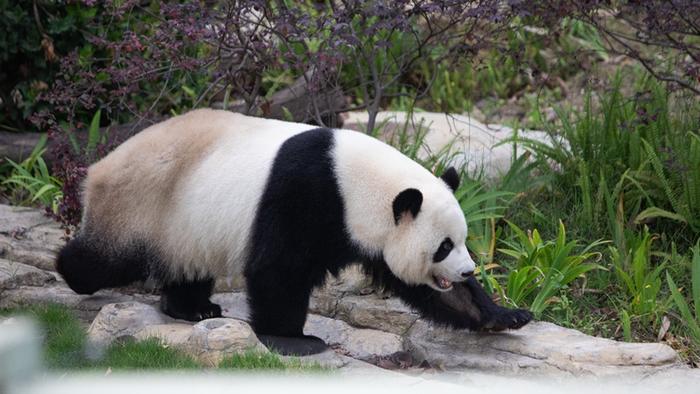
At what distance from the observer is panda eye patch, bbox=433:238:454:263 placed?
4805 millimetres

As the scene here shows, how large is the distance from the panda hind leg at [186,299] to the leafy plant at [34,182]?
1.63 metres

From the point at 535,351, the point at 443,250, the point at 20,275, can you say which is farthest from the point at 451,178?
the point at 20,275

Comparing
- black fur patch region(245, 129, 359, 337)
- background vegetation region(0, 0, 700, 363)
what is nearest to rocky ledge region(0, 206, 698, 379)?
black fur patch region(245, 129, 359, 337)

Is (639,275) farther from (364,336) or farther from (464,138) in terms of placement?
(464,138)

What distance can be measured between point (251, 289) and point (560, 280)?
1808mm

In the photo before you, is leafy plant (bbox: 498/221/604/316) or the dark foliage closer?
leafy plant (bbox: 498/221/604/316)

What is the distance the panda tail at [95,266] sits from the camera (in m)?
5.38

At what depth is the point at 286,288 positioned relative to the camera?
4957 mm

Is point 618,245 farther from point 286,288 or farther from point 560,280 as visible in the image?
point 286,288

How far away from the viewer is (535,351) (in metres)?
5.08

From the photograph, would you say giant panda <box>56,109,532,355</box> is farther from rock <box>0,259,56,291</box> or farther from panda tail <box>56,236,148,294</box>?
rock <box>0,259,56,291</box>

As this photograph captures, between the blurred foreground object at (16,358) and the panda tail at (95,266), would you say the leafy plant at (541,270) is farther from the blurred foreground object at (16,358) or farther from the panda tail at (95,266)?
the blurred foreground object at (16,358)

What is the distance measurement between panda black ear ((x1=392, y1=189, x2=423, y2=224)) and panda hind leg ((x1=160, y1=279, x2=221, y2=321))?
137cm

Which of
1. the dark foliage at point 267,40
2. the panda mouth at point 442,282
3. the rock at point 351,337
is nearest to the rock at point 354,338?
the rock at point 351,337
